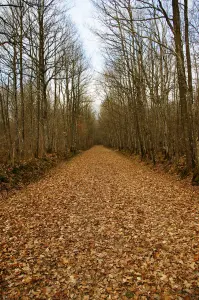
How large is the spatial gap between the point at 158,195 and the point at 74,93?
23.4m

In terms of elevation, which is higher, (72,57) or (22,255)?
(72,57)

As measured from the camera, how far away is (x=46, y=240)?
16.2 feet

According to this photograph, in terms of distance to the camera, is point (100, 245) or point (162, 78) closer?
point (100, 245)

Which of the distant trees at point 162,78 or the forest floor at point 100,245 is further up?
the distant trees at point 162,78

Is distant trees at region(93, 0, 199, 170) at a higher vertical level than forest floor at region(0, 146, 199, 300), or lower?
higher

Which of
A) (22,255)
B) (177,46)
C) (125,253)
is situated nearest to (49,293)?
(22,255)

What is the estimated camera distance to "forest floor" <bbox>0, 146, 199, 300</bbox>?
337cm

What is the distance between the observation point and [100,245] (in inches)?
185

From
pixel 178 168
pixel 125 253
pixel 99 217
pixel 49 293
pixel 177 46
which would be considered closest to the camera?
pixel 49 293

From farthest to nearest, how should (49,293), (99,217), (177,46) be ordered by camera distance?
1. (177,46)
2. (99,217)
3. (49,293)

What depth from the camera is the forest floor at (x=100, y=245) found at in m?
3.37

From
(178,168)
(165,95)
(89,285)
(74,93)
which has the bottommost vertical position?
(89,285)

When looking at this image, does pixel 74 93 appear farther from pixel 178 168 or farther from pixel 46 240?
pixel 46 240

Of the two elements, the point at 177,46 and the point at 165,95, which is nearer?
the point at 177,46
